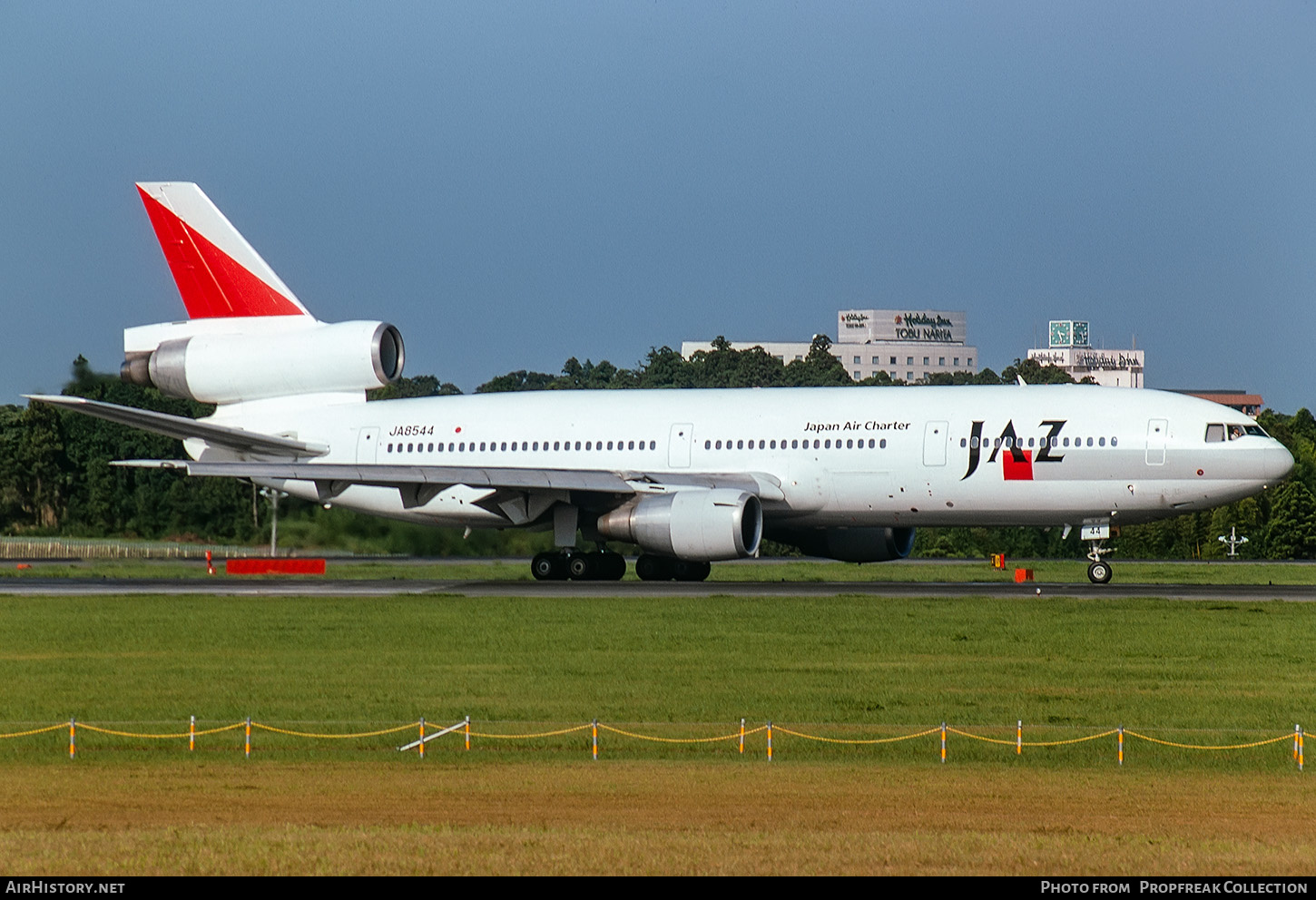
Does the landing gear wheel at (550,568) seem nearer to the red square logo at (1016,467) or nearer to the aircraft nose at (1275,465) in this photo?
the red square logo at (1016,467)

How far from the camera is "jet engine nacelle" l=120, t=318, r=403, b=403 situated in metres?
44.1

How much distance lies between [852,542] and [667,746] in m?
25.1

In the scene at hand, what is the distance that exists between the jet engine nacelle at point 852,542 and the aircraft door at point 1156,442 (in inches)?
314

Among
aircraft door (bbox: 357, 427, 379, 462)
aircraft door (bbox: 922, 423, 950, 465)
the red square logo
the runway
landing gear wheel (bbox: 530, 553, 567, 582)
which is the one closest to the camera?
the runway

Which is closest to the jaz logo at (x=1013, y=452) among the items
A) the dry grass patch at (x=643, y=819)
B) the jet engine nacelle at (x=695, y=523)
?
the jet engine nacelle at (x=695, y=523)

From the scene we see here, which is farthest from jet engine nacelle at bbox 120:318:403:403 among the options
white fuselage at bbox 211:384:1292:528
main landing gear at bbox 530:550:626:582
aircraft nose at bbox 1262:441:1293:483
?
aircraft nose at bbox 1262:441:1293:483

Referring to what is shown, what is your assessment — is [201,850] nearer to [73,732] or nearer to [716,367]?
[73,732]

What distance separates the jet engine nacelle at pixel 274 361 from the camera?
44.1 metres

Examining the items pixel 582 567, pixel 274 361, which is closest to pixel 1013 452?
pixel 582 567

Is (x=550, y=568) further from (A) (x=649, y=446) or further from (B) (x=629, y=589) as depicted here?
(B) (x=629, y=589)

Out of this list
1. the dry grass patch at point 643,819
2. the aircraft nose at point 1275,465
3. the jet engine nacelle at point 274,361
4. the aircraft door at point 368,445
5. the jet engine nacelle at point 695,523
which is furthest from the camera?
the jet engine nacelle at point 274,361

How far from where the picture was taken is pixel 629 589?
3756cm

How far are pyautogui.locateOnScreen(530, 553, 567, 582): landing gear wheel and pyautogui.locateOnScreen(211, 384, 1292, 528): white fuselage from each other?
1736 mm

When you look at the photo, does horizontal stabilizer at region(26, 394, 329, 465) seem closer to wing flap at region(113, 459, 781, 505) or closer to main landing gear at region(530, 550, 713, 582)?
wing flap at region(113, 459, 781, 505)
